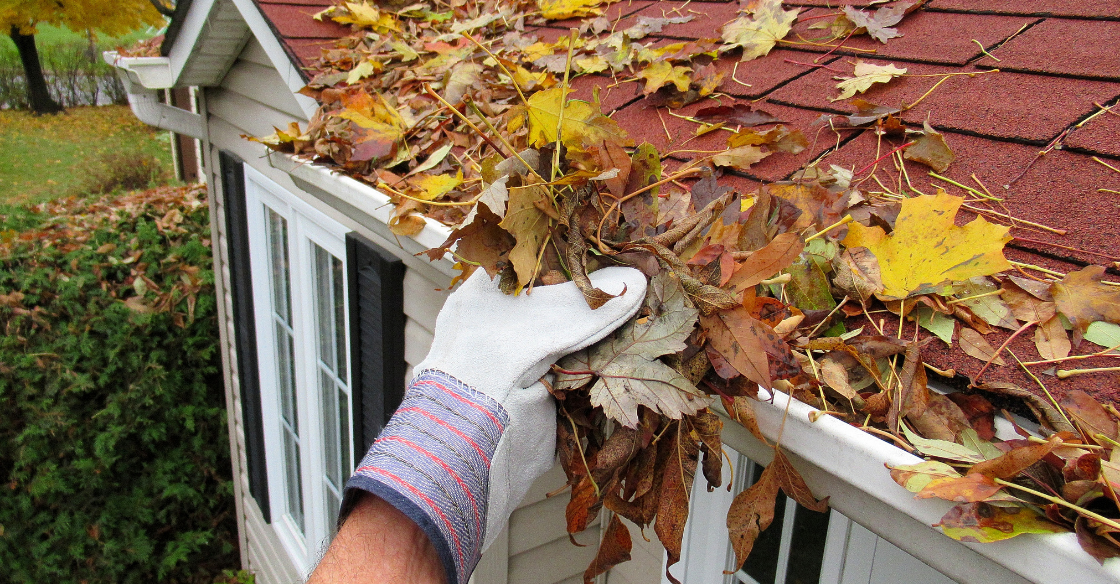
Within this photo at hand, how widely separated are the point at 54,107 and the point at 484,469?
2406cm

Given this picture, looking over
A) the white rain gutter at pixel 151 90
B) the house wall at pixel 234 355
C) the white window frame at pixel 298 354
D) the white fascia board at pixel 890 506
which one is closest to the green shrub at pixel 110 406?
the house wall at pixel 234 355

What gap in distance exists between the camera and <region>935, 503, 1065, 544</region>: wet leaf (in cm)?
78

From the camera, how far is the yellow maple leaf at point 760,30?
2.01 meters

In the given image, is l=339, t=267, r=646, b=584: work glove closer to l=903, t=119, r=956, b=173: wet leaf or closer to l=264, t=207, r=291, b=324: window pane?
l=903, t=119, r=956, b=173: wet leaf

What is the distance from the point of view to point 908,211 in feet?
3.94

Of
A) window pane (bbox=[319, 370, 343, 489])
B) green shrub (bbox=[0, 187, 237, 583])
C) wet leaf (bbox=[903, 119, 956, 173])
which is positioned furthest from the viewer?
green shrub (bbox=[0, 187, 237, 583])

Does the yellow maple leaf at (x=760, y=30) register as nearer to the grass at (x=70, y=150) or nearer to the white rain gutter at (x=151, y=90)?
the white rain gutter at (x=151, y=90)

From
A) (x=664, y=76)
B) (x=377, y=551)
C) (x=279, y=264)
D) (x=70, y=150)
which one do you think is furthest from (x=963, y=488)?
(x=70, y=150)

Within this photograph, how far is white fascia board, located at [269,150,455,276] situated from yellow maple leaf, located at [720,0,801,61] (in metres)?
0.98

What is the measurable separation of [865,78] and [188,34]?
351 centimetres

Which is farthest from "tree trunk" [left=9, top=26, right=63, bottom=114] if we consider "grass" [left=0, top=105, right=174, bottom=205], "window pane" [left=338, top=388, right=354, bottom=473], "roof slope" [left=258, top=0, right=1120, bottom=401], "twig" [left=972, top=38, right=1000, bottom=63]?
"twig" [left=972, top=38, right=1000, bottom=63]

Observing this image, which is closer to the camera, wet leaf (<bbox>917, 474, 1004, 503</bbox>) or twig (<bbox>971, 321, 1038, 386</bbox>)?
wet leaf (<bbox>917, 474, 1004, 503</bbox>)

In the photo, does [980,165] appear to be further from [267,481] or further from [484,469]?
[267,481]

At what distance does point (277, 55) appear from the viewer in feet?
10.2
